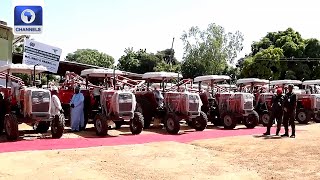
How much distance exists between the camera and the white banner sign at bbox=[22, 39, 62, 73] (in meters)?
15.0

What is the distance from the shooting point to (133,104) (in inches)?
517

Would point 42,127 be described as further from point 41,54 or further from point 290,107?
point 290,107

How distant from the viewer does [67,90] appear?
637 inches

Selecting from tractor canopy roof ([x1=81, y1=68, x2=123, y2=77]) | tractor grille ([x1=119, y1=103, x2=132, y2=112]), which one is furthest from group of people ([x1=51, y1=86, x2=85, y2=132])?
tractor grille ([x1=119, y1=103, x2=132, y2=112])

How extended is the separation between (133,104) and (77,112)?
1.90m

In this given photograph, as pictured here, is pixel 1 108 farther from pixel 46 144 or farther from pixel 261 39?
pixel 261 39

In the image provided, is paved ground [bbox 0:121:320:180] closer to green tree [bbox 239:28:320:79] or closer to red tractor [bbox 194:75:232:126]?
red tractor [bbox 194:75:232:126]

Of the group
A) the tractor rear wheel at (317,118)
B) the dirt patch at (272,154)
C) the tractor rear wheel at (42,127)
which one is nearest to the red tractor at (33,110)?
the tractor rear wheel at (42,127)

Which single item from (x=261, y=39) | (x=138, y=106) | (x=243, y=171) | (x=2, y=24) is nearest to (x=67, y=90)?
(x=138, y=106)

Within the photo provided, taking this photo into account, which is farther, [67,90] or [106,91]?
[67,90]

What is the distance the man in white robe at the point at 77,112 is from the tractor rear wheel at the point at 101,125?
3.90 feet

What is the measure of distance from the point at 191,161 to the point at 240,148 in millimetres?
2177

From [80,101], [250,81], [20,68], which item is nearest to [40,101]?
[20,68]

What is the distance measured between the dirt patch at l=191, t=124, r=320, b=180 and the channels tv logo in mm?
4825
